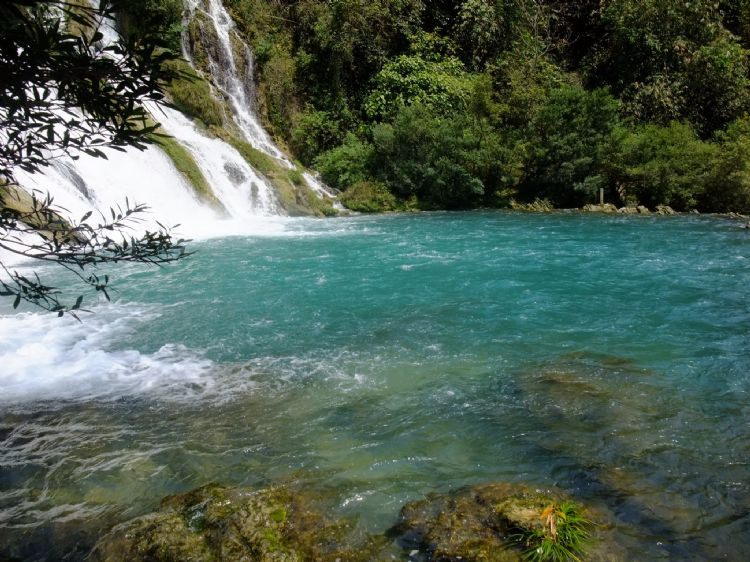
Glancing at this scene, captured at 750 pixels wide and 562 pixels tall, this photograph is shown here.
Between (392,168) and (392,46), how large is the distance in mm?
9271

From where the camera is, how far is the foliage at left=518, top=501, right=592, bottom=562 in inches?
129

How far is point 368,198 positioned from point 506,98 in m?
9.03

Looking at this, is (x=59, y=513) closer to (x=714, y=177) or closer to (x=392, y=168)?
→ (x=392, y=168)

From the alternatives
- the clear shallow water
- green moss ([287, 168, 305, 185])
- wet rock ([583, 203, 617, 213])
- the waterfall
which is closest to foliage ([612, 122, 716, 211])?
wet rock ([583, 203, 617, 213])

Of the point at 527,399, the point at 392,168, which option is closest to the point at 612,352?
the point at 527,399

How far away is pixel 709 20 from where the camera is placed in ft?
90.3

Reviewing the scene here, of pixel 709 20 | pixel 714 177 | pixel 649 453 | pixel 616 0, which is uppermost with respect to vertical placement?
pixel 616 0

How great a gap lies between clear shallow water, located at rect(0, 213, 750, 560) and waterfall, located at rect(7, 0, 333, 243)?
6451mm

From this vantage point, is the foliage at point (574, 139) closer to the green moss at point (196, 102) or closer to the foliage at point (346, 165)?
the foliage at point (346, 165)

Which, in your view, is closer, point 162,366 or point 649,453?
point 649,453

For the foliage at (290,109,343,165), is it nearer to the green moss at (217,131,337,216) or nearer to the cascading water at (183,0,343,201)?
the cascading water at (183,0,343,201)

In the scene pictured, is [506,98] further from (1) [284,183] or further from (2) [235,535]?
(2) [235,535]

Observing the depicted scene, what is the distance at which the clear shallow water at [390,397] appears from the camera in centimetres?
424

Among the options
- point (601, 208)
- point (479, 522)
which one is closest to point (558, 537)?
point (479, 522)
